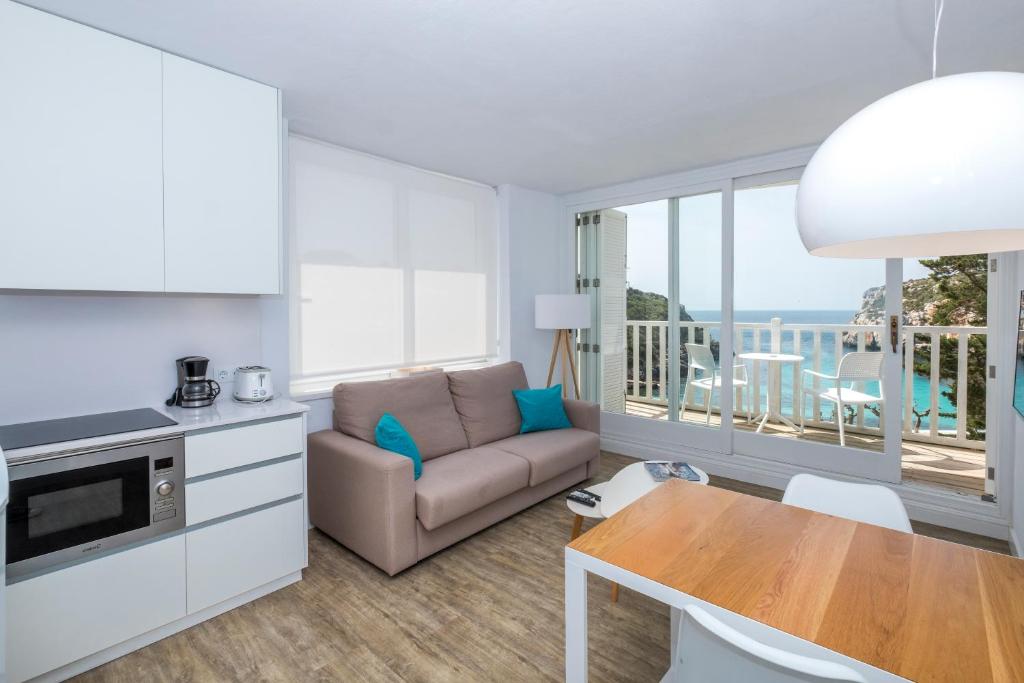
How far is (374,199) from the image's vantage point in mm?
3645

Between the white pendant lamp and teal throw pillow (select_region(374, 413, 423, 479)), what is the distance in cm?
245

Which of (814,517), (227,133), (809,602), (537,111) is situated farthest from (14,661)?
(537,111)

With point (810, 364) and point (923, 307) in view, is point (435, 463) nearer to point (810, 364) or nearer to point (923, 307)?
point (810, 364)

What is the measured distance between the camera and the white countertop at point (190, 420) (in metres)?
1.81

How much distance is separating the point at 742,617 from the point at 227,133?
9.11ft

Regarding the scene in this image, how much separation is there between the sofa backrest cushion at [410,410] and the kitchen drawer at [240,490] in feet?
1.90

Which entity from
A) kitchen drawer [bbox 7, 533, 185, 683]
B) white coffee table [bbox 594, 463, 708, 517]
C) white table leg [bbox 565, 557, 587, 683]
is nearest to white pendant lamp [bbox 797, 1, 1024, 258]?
white table leg [bbox 565, 557, 587, 683]

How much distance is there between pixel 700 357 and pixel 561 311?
4.15 feet

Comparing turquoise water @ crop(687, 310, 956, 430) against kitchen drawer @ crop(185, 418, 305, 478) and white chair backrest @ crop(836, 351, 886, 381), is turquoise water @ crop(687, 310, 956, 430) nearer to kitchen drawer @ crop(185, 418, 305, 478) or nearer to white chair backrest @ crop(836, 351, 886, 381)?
white chair backrest @ crop(836, 351, 886, 381)

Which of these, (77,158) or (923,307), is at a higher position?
(77,158)

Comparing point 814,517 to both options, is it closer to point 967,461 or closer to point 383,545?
point 383,545

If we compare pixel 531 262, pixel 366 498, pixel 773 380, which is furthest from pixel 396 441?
pixel 773 380

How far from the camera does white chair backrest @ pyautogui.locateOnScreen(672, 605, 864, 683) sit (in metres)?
Result: 0.83

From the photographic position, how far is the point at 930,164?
0.75m
